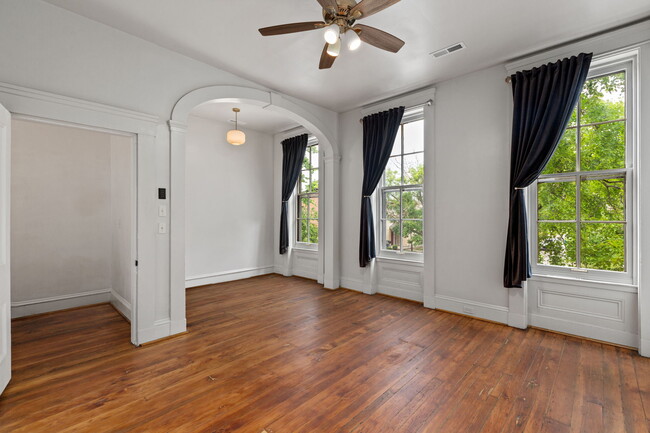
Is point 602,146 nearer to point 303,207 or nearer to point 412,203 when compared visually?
point 412,203

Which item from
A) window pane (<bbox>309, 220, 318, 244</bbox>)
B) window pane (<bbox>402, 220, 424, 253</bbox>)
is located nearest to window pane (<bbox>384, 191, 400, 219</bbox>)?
window pane (<bbox>402, 220, 424, 253</bbox>)

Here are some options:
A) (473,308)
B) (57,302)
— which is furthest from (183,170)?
(473,308)

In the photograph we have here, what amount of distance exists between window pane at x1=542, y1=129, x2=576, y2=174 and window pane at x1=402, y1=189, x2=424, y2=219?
1.57 metres

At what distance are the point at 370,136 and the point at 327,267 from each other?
7.76 feet

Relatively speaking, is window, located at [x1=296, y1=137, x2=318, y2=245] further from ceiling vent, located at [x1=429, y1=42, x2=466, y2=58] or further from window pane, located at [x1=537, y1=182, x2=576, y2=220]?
window pane, located at [x1=537, y1=182, x2=576, y2=220]

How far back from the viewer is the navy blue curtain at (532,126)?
305 centimetres

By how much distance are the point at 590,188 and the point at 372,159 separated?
8.72ft

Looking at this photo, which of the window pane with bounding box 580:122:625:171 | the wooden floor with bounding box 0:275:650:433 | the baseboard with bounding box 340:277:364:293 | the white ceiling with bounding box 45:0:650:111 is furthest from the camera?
the baseboard with bounding box 340:277:364:293

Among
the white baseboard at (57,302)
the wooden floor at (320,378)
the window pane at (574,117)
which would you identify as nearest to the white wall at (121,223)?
the white baseboard at (57,302)

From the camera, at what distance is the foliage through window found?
2969 mm

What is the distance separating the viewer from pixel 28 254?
3.86 metres

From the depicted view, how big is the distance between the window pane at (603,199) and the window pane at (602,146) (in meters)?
0.15

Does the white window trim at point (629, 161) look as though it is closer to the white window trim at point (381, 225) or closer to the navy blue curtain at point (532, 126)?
the navy blue curtain at point (532, 126)

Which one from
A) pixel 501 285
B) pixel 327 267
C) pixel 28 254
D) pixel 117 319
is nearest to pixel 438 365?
pixel 501 285
